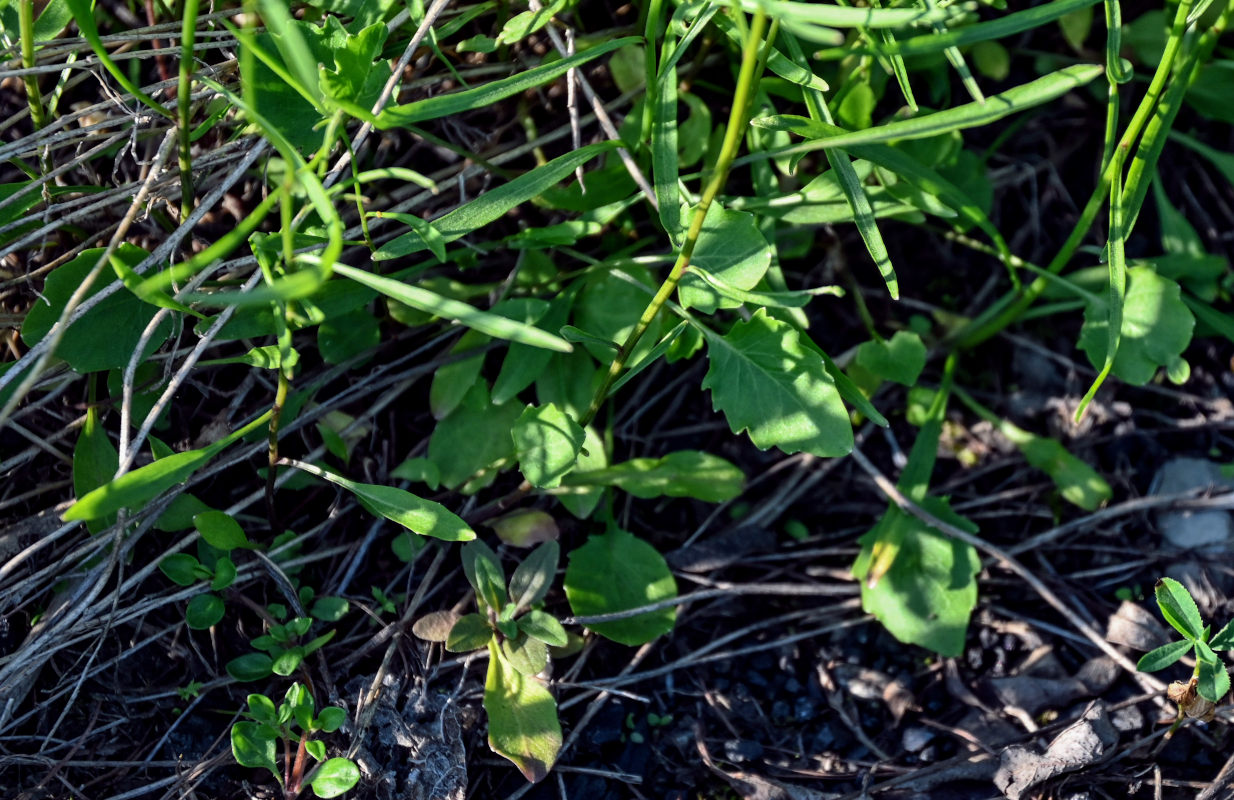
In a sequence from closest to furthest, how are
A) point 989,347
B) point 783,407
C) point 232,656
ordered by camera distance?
point 783,407 → point 232,656 → point 989,347

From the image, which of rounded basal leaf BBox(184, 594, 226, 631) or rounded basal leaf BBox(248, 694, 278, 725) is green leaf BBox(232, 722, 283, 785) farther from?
rounded basal leaf BBox(184, 594, 226, 631)

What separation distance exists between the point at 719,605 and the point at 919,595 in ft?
1.17

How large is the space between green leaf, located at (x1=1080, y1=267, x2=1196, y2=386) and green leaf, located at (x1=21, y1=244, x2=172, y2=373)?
63.7 inches

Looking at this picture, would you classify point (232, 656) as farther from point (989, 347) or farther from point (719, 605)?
point (989, 347)

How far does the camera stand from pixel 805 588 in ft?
5.51

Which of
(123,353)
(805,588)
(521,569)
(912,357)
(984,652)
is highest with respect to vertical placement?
(123,353)

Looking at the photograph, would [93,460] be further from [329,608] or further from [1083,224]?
[1083,224]

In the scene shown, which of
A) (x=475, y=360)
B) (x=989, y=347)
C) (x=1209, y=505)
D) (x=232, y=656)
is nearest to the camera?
(x=232, y=656)

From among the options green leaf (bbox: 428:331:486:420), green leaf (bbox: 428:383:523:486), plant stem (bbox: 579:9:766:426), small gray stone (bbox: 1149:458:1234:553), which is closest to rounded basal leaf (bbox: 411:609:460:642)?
green leaf (bbox: 428:383:523:486)

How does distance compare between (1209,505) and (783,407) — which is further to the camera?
(1209,505)

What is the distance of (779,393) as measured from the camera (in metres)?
1.43

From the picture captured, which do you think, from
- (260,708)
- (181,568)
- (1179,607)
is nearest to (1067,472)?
(1179,607)

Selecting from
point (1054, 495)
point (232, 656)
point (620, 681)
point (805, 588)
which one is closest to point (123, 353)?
point (232, 656)

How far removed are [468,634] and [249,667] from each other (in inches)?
13.5
